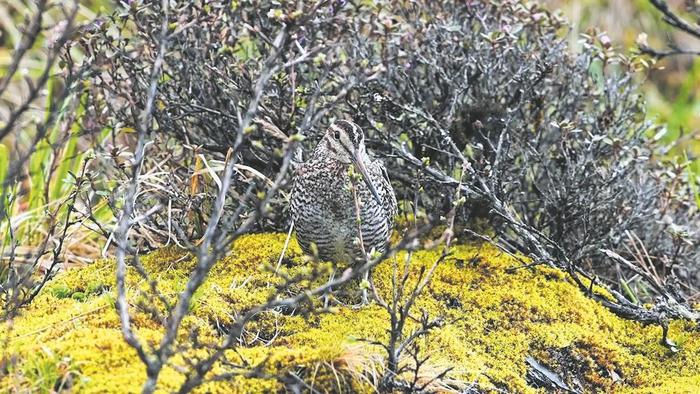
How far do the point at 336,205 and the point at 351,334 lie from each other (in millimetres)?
603

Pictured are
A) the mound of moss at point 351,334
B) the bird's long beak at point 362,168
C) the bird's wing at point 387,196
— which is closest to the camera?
the mound of moss at point 351,334

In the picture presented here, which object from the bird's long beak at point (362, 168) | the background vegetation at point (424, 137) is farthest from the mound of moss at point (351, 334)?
the bird's long beak at point (362, 168)

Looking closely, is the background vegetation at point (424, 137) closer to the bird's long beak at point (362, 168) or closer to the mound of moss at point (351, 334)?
the mound of moss at point (351, 334)

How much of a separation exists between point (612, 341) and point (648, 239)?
1.17 m

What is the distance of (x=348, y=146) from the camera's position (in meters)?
3.99

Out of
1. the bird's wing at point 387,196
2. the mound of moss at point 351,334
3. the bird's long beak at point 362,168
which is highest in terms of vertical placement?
the bird's long beak at point 362,168

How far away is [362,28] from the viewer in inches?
194

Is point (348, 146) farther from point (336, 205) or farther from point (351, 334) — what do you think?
point (351, 334)

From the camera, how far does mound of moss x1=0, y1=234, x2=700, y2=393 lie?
128 inches

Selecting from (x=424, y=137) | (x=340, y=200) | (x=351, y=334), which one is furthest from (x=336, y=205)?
(x=424, y=137)

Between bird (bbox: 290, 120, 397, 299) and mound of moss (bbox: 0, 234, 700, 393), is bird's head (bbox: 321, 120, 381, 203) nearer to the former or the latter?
bird (bbox: 290, 120, 397, 299)

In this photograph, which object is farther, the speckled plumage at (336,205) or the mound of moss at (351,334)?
the speckled plumage at (336,205)

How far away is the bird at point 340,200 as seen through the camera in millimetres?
3993

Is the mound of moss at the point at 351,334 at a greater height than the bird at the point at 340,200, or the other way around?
the bird at the point at 340,200
